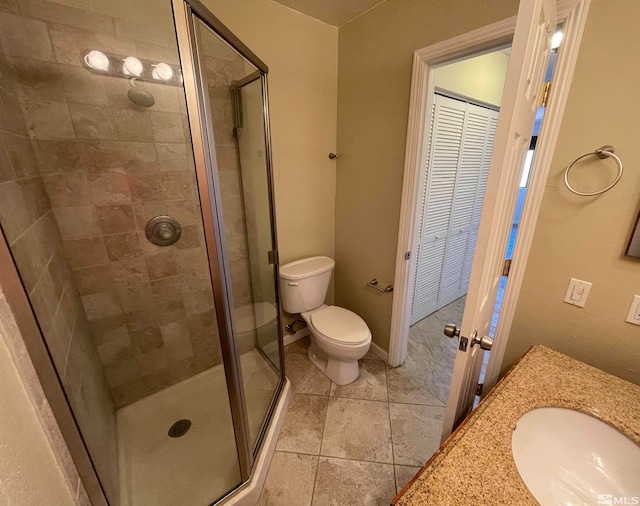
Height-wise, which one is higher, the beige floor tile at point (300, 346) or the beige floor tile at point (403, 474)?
the beige floor tile at point (300, 346)

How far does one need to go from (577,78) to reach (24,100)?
2.04 meters

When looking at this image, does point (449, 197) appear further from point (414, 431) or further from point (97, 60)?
point (97, 60)

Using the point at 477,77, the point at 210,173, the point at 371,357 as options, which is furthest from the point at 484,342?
the point at 477,77

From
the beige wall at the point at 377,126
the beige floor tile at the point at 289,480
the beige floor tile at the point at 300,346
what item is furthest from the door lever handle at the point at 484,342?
the beige floor tile at the point at 300,346

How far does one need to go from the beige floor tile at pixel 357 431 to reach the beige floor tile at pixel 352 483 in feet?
0.13

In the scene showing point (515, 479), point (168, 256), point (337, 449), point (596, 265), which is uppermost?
point (596, 265)

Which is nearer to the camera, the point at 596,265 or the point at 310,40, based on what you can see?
the point at 596,265

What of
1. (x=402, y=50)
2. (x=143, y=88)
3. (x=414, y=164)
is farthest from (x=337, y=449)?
(x=402, y=50)

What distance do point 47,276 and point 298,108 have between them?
1.56 m

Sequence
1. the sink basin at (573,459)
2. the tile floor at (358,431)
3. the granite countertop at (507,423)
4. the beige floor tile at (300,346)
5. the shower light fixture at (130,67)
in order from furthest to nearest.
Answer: the beige floor tile at (300,346) → the tile floor at (358,431) → the shower light fixture at (130,67) → the sink basin at (573,459) → the granite countertop at (507,423)

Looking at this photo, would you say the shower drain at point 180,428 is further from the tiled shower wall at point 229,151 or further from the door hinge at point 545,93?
the door hinge at point 545,93

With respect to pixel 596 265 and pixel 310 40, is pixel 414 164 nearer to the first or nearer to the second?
pixel 596 265

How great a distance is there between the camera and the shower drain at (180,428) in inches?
57.1

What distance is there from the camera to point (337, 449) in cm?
142
